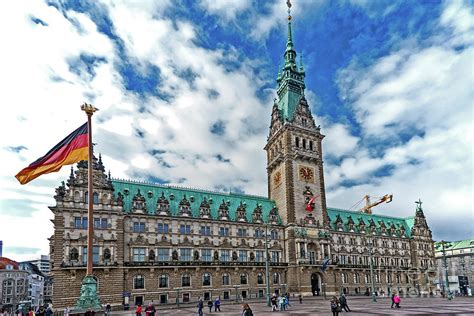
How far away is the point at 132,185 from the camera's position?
72938 millimetres

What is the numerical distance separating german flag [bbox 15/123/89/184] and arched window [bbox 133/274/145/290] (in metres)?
37.3

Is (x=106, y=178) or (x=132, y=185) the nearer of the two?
(x=106, y=178)

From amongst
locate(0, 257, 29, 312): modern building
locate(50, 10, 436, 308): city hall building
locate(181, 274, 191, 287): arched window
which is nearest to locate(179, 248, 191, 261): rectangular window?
locate(50, 10, 436, 308): city hall building

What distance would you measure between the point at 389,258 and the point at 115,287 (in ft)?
274

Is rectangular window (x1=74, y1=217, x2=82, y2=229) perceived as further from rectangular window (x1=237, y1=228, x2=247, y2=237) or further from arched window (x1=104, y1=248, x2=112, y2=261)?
→ rectangular window (x1=237, y1=228, x2=247, y2=237)

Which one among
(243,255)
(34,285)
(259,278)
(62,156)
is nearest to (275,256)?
(259,278)

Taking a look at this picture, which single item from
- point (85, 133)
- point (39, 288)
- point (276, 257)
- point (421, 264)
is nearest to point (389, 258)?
point (421, 264)

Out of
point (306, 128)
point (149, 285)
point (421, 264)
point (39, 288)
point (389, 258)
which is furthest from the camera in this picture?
point (39, 288)

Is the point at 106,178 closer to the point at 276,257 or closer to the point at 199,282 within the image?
the point at 199,282

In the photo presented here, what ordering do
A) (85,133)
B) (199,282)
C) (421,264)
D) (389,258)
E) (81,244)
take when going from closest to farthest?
(85,133)
(81,244)
(199,282)
(389,258)
(421,264)

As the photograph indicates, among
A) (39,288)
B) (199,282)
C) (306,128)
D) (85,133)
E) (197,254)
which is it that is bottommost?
(39,288)

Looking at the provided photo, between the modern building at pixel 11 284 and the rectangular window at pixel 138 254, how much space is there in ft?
246

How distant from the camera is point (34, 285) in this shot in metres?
146

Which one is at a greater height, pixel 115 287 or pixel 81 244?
pixel 81 244
